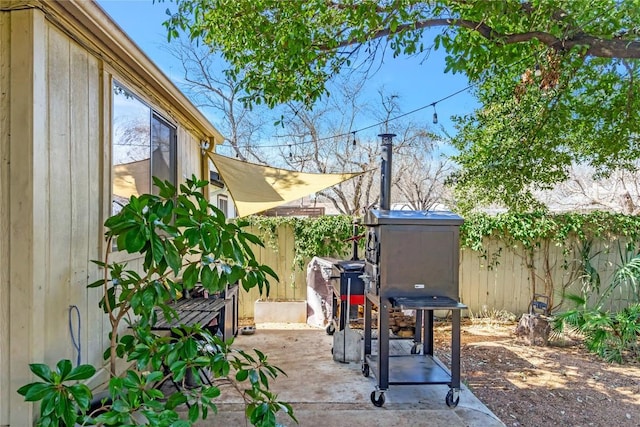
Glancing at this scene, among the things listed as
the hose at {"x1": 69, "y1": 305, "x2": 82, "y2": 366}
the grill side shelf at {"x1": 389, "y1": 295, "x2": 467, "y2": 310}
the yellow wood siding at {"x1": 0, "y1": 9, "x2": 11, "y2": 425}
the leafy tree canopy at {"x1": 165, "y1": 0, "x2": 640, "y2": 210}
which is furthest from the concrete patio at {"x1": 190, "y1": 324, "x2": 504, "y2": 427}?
the leafy tree canopy at {"x1": 165, "y1": 0, "x2": 640, "y2": 210}

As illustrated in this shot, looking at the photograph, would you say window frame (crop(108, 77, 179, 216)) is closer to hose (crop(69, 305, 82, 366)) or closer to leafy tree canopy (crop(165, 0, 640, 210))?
hose (crop(69, 305, 82, 366))

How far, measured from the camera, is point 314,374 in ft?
12.1

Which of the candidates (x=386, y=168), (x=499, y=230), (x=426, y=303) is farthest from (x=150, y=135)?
(x=499, y=230)

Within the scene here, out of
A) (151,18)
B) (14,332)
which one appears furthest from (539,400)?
(151,18)

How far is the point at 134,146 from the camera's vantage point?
3.23m

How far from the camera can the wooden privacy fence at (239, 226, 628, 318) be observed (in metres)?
6.33

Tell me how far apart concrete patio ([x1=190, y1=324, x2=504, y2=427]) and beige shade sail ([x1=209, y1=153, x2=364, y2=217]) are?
1.84m

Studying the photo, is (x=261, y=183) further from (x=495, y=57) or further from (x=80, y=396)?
(x=80, y=396)

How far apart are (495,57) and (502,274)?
4100mm

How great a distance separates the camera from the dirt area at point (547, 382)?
3.41 metres

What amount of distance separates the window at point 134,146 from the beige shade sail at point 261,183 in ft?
2.66

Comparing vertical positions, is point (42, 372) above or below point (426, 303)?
above

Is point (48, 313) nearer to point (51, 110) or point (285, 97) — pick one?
point (51, 110)

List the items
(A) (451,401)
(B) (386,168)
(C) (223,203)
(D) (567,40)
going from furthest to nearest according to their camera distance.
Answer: (C) (223,203) < (B) (386,168) < (D) (567,40) < (A) (451,401)
